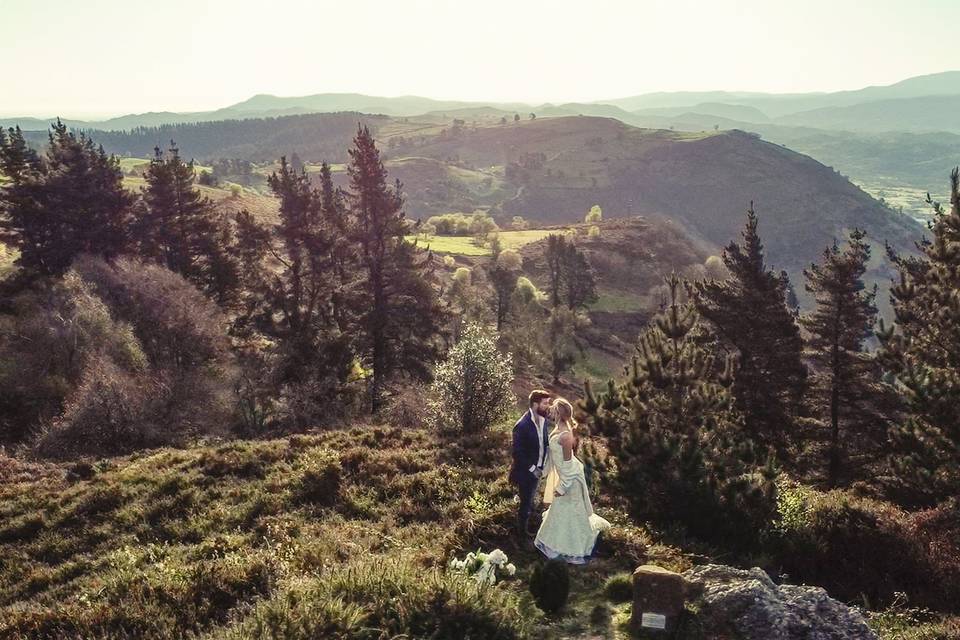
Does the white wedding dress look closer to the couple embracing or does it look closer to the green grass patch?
the couple embracing

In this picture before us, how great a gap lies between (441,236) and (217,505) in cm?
12382

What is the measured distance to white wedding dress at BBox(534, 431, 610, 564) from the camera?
10164 millimetres

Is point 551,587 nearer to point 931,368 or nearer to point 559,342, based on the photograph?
point 931,368

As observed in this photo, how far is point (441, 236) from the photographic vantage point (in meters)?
136

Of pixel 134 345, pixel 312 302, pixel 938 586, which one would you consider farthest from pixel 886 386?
pixel 134 345

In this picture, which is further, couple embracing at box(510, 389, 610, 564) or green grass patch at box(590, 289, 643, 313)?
green grass patch at box(590, 289, 643, 313)

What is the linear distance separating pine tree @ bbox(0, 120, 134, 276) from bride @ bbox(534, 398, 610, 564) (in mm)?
39022

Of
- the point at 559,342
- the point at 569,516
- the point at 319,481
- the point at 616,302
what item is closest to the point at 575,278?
the point at 559,342

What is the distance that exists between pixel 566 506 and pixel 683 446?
471cm

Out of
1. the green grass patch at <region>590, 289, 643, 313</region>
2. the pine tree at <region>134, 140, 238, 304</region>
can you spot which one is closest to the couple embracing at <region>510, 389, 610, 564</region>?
the pine tree at <region>134, 140, 238, 304</region>

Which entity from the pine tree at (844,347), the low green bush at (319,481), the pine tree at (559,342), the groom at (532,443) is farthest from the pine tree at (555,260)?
the groom at (532,443)

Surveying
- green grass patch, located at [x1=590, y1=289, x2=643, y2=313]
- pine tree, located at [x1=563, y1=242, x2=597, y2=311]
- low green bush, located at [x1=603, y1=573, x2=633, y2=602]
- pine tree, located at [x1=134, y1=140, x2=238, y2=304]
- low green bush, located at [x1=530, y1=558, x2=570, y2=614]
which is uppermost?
pine tree, located at [x1=134, y1=140, x2=238, y2=304]

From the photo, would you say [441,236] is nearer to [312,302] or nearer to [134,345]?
[312,302]

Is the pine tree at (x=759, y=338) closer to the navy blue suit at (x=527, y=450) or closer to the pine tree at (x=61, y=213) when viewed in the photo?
the navy blue suit at (x=527, y=450)
